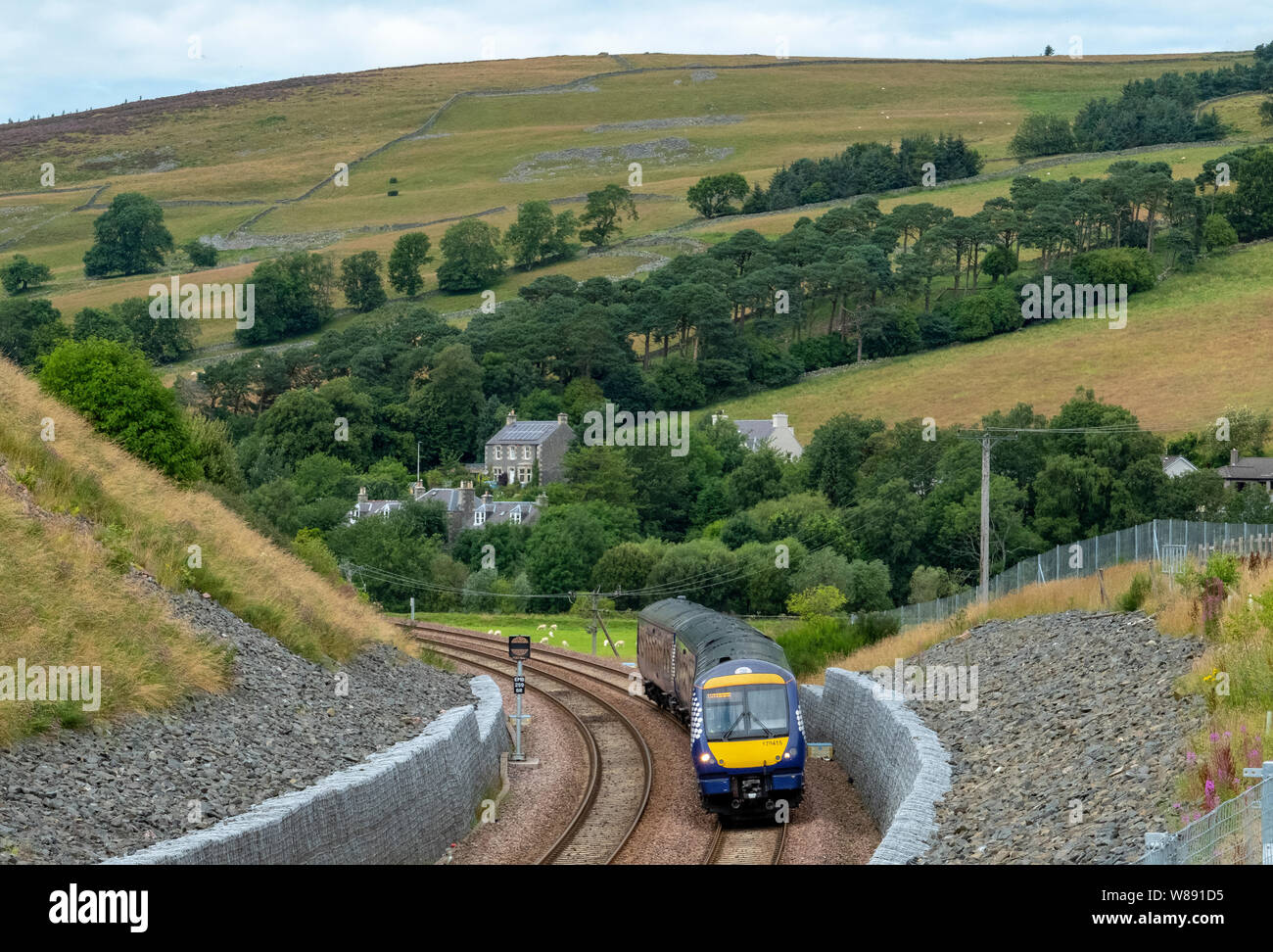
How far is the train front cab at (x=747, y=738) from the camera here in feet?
74.3

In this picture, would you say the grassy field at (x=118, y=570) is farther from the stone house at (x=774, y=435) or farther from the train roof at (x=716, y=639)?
the stone house at (x=774, y=435)

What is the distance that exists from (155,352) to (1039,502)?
93.2 meters

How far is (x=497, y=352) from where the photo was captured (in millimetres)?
134625

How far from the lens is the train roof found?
82.5ft

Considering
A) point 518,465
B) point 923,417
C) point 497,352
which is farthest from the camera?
point 497,352

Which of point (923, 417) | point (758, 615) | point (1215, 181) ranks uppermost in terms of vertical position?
point (1215, 181)

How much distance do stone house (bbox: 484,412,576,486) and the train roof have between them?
86.6 m

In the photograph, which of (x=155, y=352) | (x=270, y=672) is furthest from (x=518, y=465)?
(x=270, y=672)

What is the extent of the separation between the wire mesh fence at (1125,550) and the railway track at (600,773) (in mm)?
10098

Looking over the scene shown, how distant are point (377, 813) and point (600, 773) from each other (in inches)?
397

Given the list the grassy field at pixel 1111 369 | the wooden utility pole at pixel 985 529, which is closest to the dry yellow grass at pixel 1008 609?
the wooden utility pole at pixel 985 529

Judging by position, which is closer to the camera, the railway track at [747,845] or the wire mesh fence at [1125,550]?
the railway track at [747,845]
